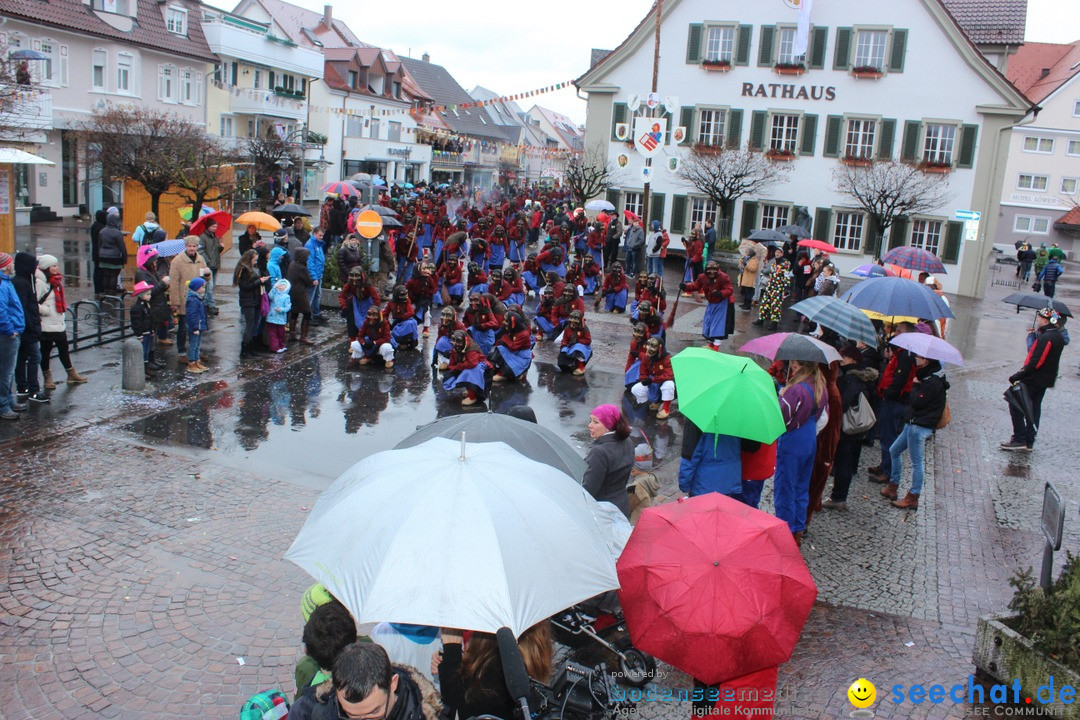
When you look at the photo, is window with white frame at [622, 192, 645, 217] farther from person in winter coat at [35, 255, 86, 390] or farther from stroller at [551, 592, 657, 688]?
stroller at [551, 592, 657, 688]

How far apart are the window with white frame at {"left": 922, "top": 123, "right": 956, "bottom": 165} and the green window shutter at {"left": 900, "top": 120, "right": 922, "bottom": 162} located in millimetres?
277

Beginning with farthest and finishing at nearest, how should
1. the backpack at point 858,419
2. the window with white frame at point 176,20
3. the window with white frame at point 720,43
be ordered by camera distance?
the window with white frame at point 176,20
the window with white frame at point 720,43
the backpack at point 858,419

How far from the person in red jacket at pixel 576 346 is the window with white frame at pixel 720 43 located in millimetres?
21513

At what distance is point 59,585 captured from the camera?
22.7 ft

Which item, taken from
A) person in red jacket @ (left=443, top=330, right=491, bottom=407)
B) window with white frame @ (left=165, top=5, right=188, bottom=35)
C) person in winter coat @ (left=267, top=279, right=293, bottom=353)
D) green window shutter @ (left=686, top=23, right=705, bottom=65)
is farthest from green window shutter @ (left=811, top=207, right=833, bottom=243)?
window with white frame @ (left=165, top=5, right=188, bottom=35)

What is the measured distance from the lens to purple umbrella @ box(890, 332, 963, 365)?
9.13 metres

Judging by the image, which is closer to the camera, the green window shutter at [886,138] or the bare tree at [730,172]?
the green window shutter at [886,138]

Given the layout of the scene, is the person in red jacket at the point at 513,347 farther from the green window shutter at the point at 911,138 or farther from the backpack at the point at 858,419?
the green window shutter at the point at 911,138

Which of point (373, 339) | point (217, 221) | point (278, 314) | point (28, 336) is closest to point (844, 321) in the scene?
point (373, 339)

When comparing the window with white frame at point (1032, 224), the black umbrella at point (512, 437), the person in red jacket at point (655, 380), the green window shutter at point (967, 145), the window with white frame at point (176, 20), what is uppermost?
the window with white frame at point (176, 20)

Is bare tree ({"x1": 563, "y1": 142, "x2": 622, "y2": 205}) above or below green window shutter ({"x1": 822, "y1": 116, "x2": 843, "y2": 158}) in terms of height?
below

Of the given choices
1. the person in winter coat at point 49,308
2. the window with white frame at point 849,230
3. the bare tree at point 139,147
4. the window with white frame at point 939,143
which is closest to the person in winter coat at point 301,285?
the person in winter coat at point 49,308

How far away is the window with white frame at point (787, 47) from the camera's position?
31703mm

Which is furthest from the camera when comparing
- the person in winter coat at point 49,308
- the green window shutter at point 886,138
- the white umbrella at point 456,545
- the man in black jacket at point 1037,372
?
the green window shutter at point 886,138
